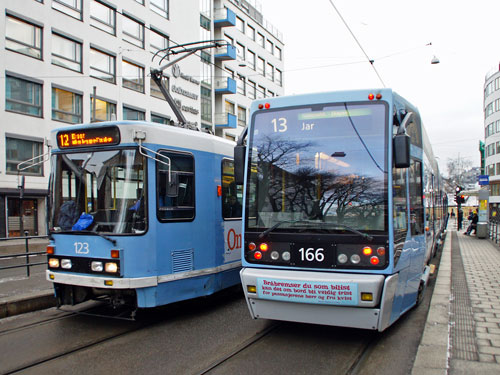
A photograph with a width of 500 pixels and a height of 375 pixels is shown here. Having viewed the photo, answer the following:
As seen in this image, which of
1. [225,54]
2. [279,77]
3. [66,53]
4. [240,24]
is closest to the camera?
[66,53]

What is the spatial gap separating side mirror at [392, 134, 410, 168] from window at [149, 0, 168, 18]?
3035 cm

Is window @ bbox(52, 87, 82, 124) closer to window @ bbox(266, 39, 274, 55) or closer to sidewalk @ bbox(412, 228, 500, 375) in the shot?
sidewalk @ bbox(412, 228, 500, 375)

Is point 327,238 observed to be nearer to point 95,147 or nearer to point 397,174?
point 397,174

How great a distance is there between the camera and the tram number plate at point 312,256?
5242 mm

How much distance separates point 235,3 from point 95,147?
43386 millimetres

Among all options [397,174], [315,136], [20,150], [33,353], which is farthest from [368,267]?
[20,150]

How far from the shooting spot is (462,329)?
594 centimetres

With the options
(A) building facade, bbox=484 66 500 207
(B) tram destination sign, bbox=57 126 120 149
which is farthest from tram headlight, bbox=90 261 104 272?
(A) building facade, bbox=484 66 500 207

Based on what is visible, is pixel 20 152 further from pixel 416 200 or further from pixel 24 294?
pixel 416 200

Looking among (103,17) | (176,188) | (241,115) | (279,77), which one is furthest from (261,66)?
(176,188)

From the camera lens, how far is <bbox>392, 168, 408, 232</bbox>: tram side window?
17.4 ft

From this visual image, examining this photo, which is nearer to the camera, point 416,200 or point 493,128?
point 416,200

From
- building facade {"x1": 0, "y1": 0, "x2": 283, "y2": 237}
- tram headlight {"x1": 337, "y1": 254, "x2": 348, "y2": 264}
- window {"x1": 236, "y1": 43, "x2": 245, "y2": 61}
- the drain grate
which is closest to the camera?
the drain grate

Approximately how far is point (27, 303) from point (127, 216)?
8.45 ft
